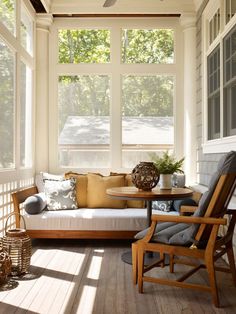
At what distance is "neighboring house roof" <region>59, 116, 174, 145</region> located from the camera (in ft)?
19.2

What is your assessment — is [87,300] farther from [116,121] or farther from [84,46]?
[84,46]

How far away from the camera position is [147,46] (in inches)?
230

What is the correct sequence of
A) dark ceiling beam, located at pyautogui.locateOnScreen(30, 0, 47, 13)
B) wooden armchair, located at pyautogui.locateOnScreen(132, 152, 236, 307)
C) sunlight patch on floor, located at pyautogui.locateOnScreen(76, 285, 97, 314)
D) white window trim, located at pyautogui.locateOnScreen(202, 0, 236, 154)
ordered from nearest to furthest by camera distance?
sunlight patch on floor, located at pyautogui.locateOnScreen(76, 285, 97, 314) → wooden armchair, located at pyautogui.locateOnScreen(132, 152, 236, 307) → white window trim, located at pyautogui.locateOnScreen(202, 0, 236, 154) → dark ceiling beam, located at pyautogui.locateOnScreen(30, 0, 47, 13)

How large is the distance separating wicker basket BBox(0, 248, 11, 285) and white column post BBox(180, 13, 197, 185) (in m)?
3.18

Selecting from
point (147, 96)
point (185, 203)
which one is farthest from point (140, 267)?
point (147, 96)

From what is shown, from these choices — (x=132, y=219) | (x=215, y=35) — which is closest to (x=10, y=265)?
(x=132, y=219)

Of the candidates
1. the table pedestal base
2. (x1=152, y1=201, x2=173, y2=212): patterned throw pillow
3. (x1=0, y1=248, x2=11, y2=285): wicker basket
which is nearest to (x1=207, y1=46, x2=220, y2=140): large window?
(x1=152, y1=201, x2=173, y2=212): patterned throw pillow

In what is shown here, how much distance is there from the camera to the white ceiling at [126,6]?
5.56m

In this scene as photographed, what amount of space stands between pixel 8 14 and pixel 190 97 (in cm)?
277

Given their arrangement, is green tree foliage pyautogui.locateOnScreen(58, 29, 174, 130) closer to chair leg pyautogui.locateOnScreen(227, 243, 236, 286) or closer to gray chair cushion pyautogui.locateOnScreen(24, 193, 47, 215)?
gray chair cushion pyautogui.locateOnScreen(24, 193, 47, 215)

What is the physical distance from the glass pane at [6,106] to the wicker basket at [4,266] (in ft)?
4.41

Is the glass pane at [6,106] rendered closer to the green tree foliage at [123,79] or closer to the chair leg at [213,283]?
the green tree foliage at [123,79]

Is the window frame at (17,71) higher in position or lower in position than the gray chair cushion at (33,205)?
higher

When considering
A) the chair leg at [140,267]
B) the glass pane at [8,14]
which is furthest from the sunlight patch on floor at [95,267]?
the glass pane at [8,14]
